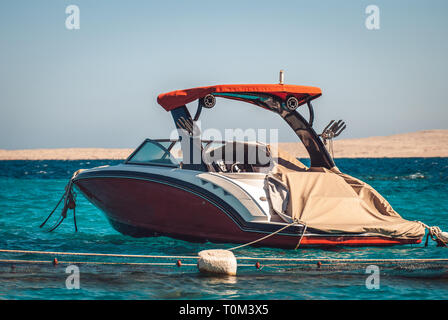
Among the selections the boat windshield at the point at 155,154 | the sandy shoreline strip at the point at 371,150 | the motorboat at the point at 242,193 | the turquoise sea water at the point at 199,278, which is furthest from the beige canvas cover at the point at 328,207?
the sandy shoreline strip at the point at 371,150

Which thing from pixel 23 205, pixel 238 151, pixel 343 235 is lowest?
pixel 23 205

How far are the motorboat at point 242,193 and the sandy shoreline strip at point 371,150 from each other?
390 ft

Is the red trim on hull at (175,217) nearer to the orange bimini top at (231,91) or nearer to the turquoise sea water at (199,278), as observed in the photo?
the turquoise sea water at (199,278)

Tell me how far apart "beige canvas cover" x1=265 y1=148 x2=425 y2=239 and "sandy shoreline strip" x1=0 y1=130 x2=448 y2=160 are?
11952 centimetres

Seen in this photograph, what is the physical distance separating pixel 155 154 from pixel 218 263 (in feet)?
11.6

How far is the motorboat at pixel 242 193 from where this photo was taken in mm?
10188

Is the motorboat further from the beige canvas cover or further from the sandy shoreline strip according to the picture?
the sandy shoreline strip

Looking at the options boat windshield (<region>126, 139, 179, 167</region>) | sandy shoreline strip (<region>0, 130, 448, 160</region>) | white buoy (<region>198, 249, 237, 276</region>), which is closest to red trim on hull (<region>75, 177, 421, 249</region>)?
boat windshield (<region>126, 139, 179, 167</region>)

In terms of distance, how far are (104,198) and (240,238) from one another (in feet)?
11.2

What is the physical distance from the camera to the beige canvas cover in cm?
1020
